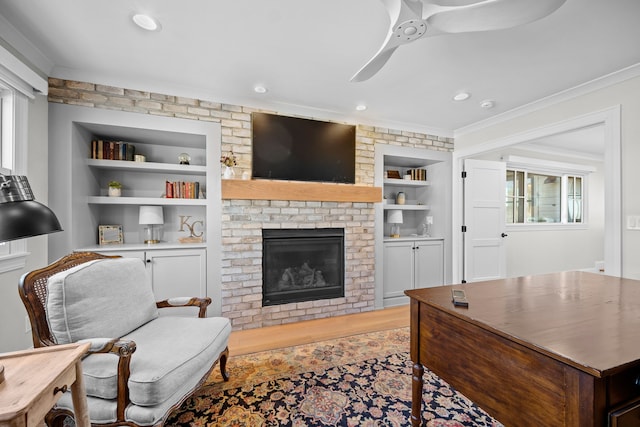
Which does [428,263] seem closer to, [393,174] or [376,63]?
[393,174]

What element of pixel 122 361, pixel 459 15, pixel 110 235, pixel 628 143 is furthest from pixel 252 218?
pixel 628 143

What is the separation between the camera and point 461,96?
9.27 feet

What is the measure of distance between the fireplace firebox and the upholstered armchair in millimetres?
1343

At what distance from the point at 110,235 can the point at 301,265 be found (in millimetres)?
2072

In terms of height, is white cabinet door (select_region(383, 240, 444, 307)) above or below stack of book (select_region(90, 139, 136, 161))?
below

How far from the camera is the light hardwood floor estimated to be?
257 cm

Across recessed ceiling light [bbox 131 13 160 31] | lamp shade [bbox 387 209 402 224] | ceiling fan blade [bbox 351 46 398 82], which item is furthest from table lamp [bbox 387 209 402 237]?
recessed ceiling light [bbox 131 13 160 31]

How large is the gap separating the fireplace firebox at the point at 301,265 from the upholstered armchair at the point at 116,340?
52.9 inches

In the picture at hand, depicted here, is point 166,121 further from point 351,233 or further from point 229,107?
point 351,233

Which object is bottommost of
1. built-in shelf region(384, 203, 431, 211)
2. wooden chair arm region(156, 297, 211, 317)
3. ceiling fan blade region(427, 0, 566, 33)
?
wooden chair arm region(156, 297, 211, 317)

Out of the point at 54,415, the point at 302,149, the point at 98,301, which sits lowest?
the point at 54,415

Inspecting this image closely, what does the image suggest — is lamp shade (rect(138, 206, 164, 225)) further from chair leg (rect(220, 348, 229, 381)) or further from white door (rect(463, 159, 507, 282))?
white door (rect(463, 159, 507, 282))

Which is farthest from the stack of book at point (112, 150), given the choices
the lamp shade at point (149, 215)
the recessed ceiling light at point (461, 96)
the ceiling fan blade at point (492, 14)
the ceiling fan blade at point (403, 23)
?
the recessed ceiling light at point (461, 96)

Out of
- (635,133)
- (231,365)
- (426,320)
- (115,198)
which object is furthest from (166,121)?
(635,133)
